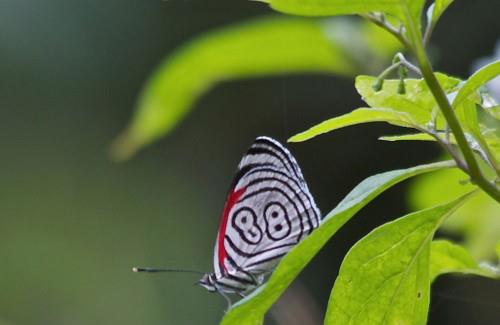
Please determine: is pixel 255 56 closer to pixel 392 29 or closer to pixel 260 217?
pixel 260 217

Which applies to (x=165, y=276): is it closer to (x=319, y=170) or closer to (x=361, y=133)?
(x=319, y=170)

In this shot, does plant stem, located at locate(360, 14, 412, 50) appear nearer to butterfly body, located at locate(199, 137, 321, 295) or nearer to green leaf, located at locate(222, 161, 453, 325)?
green leaf, located at locate(222, 161, 453, 325)

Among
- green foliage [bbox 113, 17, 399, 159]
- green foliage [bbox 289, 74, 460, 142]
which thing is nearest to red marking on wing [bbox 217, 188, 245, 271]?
green foliage [bbox 113, 17, 399, 159]

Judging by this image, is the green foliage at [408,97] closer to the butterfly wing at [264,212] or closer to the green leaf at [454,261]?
the green leaf at [454,261]

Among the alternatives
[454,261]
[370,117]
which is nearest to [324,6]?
[370,117]

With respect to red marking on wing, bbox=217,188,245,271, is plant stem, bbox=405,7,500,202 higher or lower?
higher

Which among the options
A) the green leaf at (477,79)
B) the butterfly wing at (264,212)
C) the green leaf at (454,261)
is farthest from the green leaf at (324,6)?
the butterfly wing at (264,212)

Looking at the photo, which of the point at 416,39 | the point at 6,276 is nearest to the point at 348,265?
the point at 416,39
